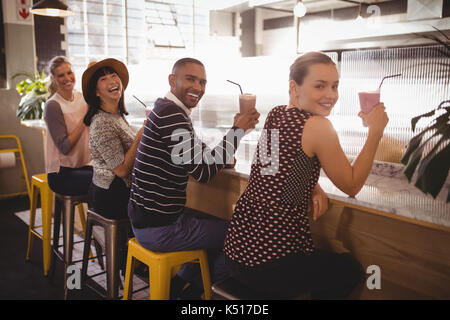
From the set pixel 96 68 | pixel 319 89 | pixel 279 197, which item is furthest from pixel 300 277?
pixel 96 68

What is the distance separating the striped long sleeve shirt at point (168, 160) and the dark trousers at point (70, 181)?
950mm

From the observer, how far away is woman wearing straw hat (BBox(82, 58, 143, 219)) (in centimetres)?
200

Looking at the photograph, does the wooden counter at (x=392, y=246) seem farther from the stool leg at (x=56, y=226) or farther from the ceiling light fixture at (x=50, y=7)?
the ceiling light fixture at (x=50, y=7)

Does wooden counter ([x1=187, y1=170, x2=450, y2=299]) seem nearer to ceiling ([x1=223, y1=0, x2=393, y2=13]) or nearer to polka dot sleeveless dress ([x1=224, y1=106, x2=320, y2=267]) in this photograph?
polka dot sleeveless dress ([x1=224, y1=106, x2=320, y2=267])

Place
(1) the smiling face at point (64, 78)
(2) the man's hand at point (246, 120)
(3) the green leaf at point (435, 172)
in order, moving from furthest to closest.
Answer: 1. (1) the smiling face at point (64, 78)
2. (2) the man's hand at point (246, 120)
3. (3) the green leaf at point (435, 172)

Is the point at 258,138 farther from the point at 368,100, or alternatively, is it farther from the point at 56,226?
the point at 56,226

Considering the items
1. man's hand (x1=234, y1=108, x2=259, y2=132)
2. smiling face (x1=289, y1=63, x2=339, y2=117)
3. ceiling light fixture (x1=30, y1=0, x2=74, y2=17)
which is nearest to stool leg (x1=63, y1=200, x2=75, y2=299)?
man's hand (x1=234, y1=108, x2=259, y2=132)

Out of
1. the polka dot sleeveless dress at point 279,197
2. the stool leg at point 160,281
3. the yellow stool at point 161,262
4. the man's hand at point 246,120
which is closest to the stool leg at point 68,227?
the yellow stool at point 161,262

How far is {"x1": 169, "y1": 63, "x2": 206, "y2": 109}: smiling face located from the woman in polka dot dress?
1.81ft

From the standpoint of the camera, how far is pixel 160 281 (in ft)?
5.35

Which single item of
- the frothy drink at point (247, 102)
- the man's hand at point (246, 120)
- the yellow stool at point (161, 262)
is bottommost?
the yellow stool at point (161, 262)

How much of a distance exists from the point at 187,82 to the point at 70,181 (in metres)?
1.22

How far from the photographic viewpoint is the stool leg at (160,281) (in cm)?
163

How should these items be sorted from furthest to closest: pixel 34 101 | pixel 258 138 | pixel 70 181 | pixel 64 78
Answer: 1. pixel 34 101
2. pixel 64 78
3. pixel 70 181
4. pixel 258 138
